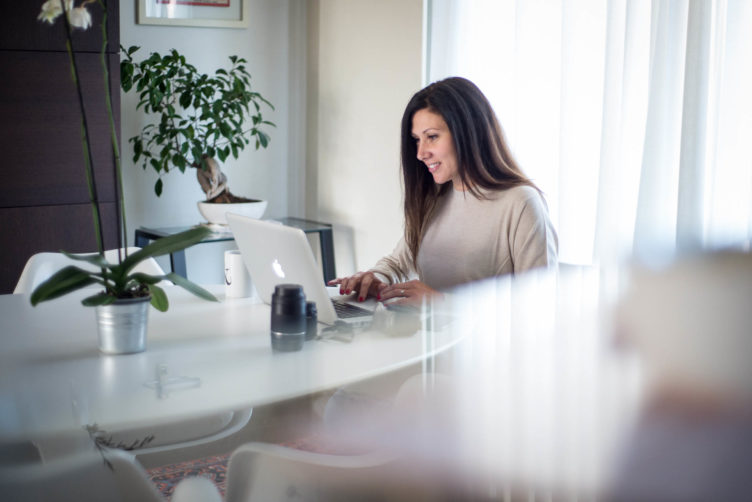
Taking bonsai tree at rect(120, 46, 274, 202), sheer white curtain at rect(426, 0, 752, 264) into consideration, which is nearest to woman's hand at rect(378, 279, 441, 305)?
sheer white curtain at rect(426, 0, 752, 264)

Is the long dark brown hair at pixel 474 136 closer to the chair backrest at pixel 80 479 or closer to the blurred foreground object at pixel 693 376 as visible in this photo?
the chair backrest at pixel 80 479

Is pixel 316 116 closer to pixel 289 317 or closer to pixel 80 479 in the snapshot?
pixel 289 317

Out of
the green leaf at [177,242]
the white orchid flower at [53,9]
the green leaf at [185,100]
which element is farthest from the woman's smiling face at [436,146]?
the green leaf at [185,100]

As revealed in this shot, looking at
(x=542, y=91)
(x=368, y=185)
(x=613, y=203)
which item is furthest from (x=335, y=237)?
(x=613, y=203)

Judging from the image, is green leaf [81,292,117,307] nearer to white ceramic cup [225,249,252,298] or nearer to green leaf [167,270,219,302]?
green leaf [167,270,219,302]

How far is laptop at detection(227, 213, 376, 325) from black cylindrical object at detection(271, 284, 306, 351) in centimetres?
12

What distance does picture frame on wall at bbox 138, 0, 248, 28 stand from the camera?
3.64 m

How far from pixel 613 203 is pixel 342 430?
1.66 m

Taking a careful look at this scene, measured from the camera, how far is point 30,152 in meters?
2.92

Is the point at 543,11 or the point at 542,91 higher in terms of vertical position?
the point at 543,11

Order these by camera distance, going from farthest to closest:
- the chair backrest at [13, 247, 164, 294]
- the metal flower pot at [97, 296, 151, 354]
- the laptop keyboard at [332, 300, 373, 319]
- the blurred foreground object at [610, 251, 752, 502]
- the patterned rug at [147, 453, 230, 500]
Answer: the chair backrest at [13, 247, 164, 294], the laptop keyboard at [332, 300, 373, 319], the metal flower pot at [97, 296, 151, 354], the patterned rug at [147, 453, 230, 500], the blurred foreground object at [610, 251, 752, 502]

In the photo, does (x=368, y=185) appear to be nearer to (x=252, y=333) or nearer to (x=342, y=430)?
(x=252, y=333)

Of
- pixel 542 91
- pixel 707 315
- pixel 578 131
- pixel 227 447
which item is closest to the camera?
pixel 707 315

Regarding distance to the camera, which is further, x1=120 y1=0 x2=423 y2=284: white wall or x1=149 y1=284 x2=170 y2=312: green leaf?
x1=120 y1=0 x2=423 y2=284: white wall
